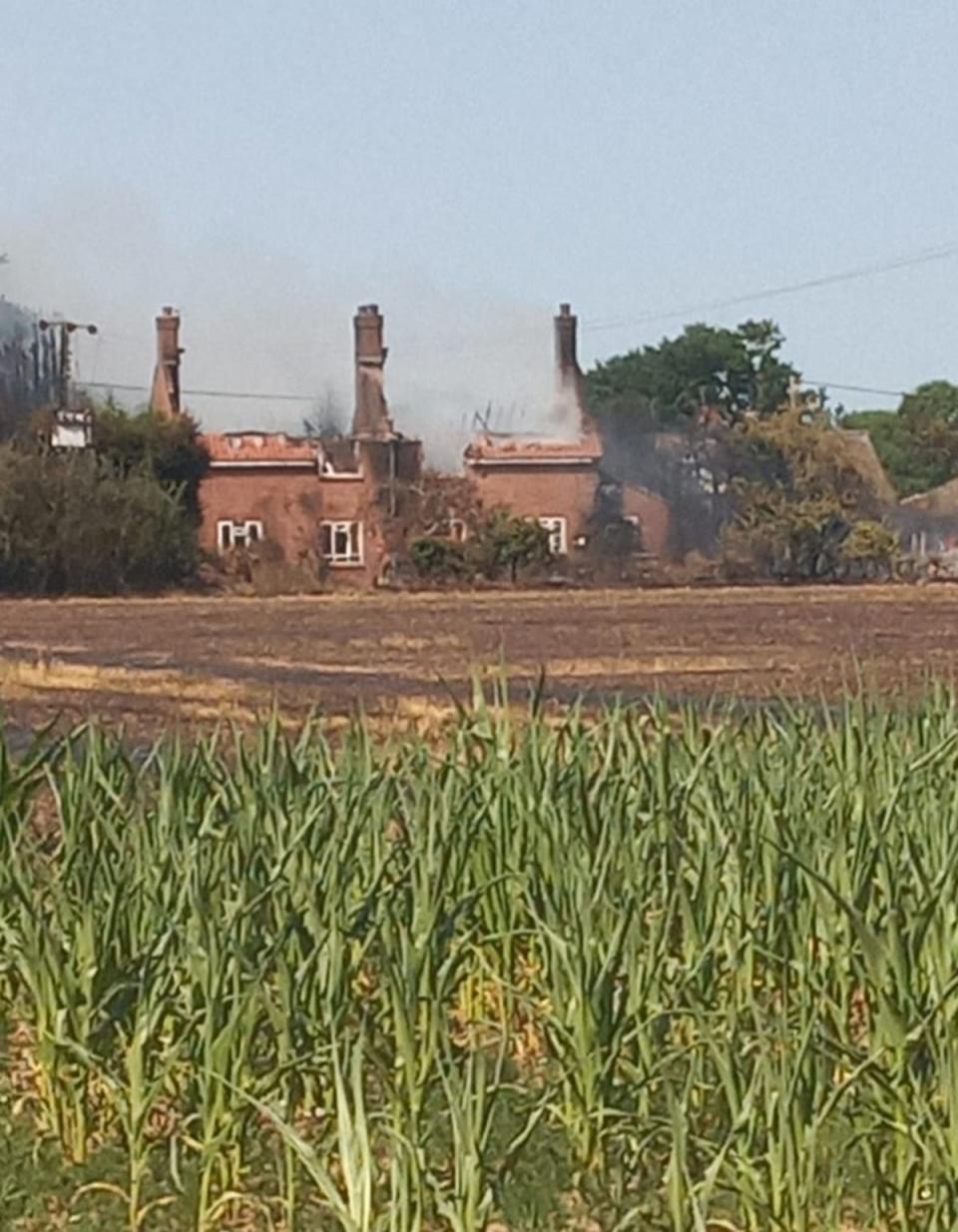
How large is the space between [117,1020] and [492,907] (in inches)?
47.6

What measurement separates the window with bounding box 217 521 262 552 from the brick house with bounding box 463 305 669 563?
4662 millimetres

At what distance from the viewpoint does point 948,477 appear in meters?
81.5

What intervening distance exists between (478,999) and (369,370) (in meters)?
50.8

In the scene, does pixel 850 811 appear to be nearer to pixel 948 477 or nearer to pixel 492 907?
pixel 492 907

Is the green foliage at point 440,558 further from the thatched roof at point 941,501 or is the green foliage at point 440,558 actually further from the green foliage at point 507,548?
the thatched roof at point 941,501

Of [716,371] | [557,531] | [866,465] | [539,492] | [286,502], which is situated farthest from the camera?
[716,371]

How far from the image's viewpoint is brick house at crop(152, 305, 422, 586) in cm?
4806

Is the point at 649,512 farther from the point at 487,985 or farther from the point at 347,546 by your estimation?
the point at 487,985

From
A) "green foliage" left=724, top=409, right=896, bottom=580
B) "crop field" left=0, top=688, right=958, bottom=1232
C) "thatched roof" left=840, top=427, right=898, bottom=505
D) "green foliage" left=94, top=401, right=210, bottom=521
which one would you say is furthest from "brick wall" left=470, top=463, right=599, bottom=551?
"crop field" left=0, top=688, right=958, bottom=1232

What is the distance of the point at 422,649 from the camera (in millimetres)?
25609

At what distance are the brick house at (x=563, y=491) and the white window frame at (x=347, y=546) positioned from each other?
271 centimetres

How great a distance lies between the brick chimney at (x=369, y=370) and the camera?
54.0 meters

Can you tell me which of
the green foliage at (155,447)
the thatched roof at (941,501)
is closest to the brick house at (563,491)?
the green foliage at (155,447)

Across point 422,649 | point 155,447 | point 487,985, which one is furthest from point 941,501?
point 487,985
